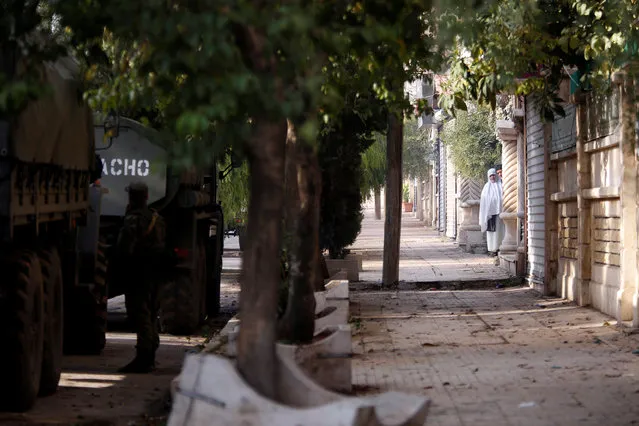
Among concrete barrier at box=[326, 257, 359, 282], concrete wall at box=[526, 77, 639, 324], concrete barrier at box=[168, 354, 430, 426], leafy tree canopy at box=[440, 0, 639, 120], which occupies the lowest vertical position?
concrete barrier at box=[168, 354, 430, 426]

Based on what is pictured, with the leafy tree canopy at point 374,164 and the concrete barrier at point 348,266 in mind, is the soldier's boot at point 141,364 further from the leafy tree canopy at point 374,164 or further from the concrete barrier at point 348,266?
the leafy tree canopy at point 374,164

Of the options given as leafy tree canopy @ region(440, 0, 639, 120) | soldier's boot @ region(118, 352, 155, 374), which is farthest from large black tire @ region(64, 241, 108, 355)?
leafy tree canopy @ region(440, 0, 639, 120)

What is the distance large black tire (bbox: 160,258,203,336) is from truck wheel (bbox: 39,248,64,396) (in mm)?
4511

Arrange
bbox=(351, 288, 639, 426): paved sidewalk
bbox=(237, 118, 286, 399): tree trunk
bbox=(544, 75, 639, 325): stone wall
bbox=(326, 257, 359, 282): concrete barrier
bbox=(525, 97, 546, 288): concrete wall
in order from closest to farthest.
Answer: bbox=(237, 118, 286, 399): tree trunk < bbox=(351, 288, 639, 426): paved sidewalk < bbox=(544, 75, 639, 325): stone wall < bbox=(525, 97, 546, 288): concrete wall < bbox=(326, 257, 359, 282): concrete barrier

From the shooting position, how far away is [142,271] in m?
12.8

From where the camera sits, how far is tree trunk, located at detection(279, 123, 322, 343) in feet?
33.8

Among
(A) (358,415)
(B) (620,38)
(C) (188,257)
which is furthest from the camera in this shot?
(C) (188,257)

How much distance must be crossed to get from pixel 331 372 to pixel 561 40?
20.2ft

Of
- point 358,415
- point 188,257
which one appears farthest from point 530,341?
point 358,415

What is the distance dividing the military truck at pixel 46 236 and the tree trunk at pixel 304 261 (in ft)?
6.64

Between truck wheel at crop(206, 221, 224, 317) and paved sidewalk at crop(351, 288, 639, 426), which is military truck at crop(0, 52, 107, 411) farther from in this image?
truck wheel at crop(206, 221, 224, 317)

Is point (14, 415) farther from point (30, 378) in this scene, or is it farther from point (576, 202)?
point (576, 202)

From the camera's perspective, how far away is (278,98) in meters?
6.58

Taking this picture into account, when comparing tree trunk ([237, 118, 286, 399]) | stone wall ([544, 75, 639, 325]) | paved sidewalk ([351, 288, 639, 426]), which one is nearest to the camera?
tree trunk ([237, 118, 286, 399])
